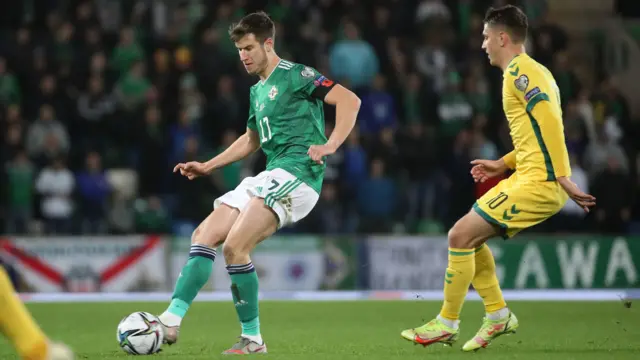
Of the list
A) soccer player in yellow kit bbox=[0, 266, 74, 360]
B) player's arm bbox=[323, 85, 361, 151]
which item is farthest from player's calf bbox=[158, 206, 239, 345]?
soccer player in yellow kit bbox=[0, 266, 74, 360]

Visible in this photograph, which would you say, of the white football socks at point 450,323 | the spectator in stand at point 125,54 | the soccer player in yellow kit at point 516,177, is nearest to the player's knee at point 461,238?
the soccer player in yellow kit at point 516,177

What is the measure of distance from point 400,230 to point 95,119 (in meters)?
4.58

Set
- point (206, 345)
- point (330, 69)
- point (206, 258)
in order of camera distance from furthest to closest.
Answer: point (330, 69) < point (206, 345) < point (206, 258)

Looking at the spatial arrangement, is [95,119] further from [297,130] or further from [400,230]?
[297,130]

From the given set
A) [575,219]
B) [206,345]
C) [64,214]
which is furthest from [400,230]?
[206,345]

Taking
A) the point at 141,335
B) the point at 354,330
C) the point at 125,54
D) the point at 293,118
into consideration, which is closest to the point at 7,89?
the point at 125,54

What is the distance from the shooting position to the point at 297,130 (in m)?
7.52

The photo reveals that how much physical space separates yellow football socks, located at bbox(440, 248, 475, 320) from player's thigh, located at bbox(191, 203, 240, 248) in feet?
4.69

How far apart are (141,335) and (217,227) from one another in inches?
33.8

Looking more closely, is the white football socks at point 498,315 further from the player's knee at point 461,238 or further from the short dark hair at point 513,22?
the short dark hair at point 513,22

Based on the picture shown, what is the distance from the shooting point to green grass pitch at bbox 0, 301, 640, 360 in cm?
730

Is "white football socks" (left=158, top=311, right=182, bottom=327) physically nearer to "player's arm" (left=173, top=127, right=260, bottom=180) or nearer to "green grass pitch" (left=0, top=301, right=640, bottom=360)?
"green grass pitch" (left=0, top=301, right=640, bottom=360)

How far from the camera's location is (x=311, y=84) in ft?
24.5

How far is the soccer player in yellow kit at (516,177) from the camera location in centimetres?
712
